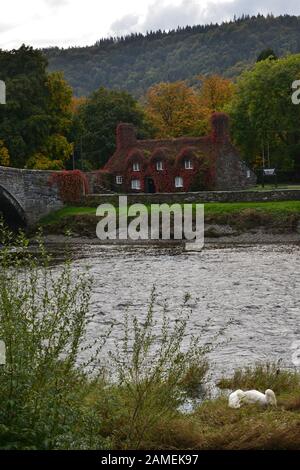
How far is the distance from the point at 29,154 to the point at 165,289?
3862 cm

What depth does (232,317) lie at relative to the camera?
1861 cm

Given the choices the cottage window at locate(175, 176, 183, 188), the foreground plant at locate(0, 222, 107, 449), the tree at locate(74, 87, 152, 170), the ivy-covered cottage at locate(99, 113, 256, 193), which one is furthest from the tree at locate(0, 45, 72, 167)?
the foreground plant at locate(0, 222, 107, 449)

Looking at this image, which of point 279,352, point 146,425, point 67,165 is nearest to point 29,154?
point 67,165

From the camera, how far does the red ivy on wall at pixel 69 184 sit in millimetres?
53438

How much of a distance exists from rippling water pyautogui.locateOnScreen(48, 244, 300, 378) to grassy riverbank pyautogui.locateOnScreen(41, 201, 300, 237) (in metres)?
5.09

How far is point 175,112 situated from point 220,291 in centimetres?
5929

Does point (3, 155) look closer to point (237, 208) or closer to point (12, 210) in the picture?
point (12, 210)

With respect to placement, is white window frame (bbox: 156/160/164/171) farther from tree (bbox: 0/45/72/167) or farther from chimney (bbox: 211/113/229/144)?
tree (bbox: 0/45/72/167)

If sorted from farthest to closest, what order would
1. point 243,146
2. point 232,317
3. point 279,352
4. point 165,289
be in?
point 243,146 < point 165,289 < point 232,317 < point 279,352

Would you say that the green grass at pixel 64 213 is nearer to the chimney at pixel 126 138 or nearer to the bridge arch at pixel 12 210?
the bridge arch at pixel 12 210

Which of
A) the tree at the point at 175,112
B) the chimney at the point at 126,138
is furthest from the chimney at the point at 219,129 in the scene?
the tree at the point at 175,112

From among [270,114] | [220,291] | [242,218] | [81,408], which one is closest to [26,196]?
[242,218]

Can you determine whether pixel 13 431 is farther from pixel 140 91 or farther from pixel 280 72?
pixel 140 91

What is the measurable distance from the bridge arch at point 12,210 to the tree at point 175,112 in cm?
2948
